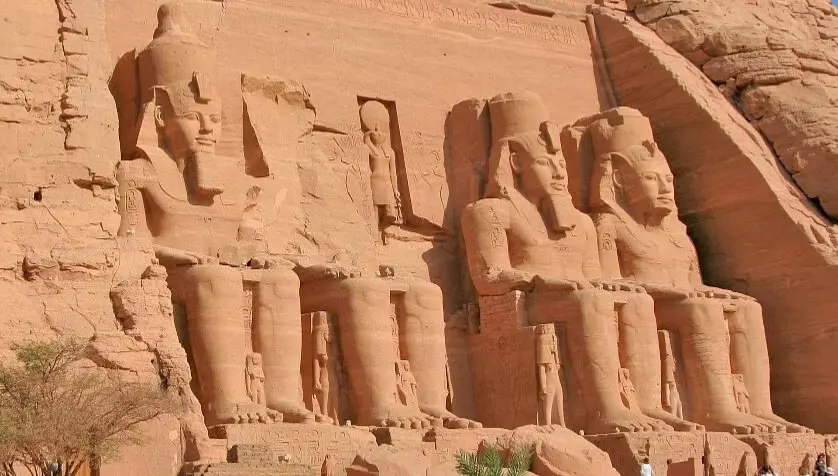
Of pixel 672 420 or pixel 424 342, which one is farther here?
pixel 672 420

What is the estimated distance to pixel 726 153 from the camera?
16.9 m

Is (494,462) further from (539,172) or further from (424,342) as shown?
(539,172)

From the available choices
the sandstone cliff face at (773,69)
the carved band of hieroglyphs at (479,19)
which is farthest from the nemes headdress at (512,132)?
the sandstone cliff face at (773,69)

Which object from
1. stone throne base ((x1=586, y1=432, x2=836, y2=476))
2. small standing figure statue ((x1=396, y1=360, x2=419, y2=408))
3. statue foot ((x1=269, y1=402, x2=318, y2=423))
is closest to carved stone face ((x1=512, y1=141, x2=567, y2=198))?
small standing figure statue ((x1=396, y1=360, x2=419, y2=408))

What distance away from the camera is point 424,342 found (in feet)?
46.9

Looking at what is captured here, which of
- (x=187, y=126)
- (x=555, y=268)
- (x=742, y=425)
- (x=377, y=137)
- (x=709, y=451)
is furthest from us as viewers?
(x=377, y=137)

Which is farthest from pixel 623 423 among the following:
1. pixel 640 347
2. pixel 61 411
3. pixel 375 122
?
pixel 61 411

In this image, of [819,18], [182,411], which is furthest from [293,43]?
[819,18]

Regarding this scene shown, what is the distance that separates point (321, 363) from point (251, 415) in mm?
1452

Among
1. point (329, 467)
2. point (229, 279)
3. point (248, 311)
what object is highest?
point (229, 279)

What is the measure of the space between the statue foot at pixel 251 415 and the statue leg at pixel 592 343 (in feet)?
10.3

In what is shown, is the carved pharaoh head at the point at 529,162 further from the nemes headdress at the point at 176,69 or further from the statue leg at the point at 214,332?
the statue leg at the point at 214,332

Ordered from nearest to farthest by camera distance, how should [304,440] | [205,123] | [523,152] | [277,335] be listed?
[304,440] → [277,335] → [205,123] → [523,152]

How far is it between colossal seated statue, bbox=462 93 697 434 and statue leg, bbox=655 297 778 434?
0.47m
